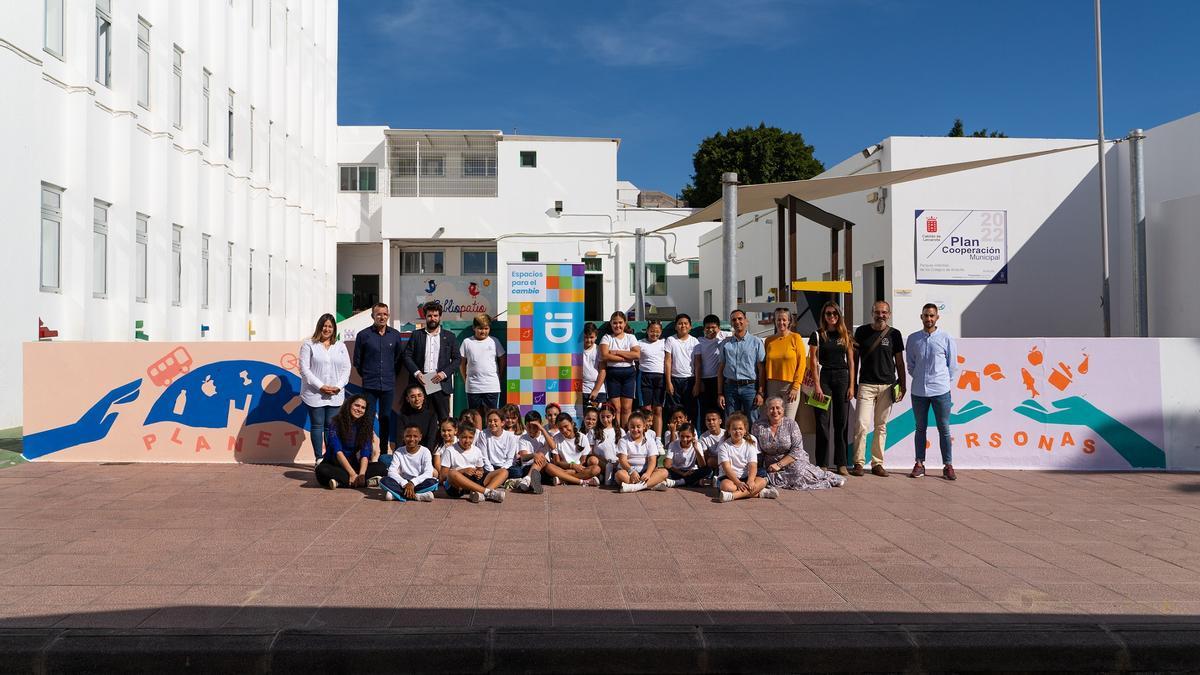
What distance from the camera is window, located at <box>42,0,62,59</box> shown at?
14.6 meters

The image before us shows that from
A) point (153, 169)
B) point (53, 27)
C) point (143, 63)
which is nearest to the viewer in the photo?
point (53, 27)

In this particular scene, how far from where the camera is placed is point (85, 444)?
34.6 ft

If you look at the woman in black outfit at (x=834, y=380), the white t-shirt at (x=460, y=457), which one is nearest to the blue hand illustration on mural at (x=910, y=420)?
the woman in black outfit at (x=834, y=380)

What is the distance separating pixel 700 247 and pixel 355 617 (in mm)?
34186

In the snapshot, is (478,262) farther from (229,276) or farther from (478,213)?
(229,276)

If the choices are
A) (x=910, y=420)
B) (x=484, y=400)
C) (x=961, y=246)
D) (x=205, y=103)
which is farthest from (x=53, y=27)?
(x=961, y=246)

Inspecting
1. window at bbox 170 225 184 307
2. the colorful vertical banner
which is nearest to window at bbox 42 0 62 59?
window at bbox 170 225 184 307

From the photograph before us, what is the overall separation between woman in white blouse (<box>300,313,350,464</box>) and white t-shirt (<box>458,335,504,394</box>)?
1.31m

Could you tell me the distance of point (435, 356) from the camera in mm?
10078

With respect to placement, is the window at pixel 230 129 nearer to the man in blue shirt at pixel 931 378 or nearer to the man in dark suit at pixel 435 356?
the man in dark suit at pixel 435 356

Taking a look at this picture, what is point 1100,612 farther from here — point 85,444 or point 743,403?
point 85,444

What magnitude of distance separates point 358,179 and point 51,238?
76.5 feet

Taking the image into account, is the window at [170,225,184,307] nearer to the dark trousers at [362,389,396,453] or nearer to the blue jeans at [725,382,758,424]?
the dark trousers at [362,389,396,453]

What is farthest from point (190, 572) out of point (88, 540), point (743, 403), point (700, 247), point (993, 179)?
point (700, 247)
